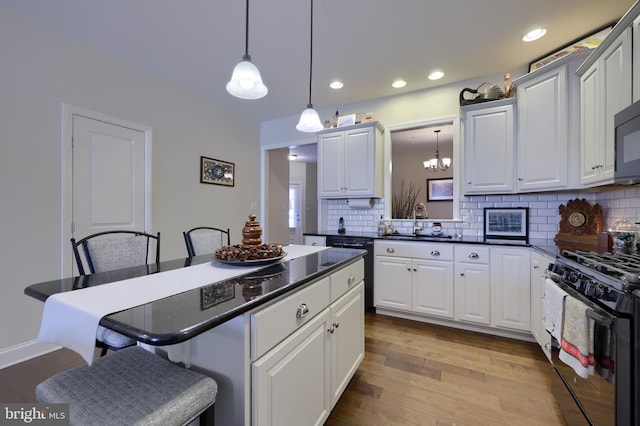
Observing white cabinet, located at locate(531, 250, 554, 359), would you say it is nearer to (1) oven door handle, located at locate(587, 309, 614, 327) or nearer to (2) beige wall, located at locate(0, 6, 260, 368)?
(1) oven door handle, located at locate(587, 309, 614, 327)

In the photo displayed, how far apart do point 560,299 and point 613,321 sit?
1.12ft

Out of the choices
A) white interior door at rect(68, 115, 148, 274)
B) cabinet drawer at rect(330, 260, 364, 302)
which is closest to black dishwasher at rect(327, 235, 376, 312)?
cabinet drawer at rect(330, 260, 364, 302)

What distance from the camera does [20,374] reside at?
1.90 metres

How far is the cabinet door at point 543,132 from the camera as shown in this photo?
2170 mm

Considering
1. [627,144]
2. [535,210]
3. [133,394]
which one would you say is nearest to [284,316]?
[133,394]

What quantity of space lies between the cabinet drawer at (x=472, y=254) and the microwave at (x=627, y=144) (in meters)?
1.07

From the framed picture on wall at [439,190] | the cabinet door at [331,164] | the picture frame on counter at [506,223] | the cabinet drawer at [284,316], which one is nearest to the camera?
the cabinet drawer at [284,316]

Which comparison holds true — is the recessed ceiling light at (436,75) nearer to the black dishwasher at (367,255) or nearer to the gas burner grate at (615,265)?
the black dishwasher at (367,255)

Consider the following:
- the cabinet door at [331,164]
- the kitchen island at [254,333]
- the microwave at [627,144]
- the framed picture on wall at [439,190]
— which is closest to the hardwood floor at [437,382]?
the kitchen island at [254,333]

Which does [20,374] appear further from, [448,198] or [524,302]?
[448,198]

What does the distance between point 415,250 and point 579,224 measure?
135 cm

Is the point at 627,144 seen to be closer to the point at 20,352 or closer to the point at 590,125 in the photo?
the point at 590,125

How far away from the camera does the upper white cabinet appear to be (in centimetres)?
325

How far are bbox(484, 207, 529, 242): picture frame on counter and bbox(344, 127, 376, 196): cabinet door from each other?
4.25 feet
